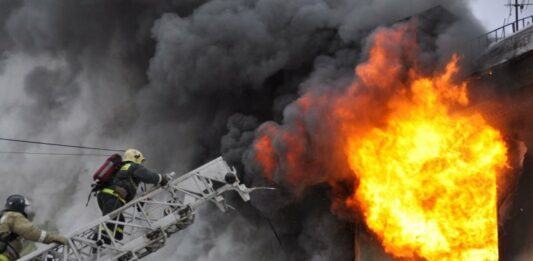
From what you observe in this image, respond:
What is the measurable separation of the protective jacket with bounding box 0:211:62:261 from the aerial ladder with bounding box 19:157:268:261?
0.27 metres

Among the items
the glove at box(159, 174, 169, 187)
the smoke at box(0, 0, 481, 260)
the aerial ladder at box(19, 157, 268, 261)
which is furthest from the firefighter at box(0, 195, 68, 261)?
the smoke at box(0, 0, 481, 260)

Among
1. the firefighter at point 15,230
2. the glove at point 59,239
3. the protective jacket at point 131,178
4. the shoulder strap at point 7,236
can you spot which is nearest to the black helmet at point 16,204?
the firefighter at point 15,230

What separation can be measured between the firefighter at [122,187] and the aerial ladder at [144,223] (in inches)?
4.2

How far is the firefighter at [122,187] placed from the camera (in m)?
10.2

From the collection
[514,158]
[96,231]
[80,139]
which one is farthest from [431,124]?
[80,139]

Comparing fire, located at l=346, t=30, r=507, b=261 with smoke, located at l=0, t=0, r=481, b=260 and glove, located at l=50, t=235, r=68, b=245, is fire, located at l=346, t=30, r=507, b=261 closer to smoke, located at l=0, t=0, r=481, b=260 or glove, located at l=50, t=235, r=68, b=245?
smoke, located at l=0, t=0, r=481, b=260

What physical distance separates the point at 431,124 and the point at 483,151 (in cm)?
119

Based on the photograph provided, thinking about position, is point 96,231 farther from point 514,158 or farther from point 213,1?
point 514,158

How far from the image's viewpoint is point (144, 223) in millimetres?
10508

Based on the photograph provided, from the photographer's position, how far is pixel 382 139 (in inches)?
515

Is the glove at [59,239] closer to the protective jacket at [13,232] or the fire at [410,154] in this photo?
the protective jacket at [13,232]

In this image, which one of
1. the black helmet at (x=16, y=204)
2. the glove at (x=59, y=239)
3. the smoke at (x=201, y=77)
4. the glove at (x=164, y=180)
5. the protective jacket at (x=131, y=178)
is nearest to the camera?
the black helmet at (x=16, y=204)

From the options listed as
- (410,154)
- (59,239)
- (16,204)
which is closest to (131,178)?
(59,239)

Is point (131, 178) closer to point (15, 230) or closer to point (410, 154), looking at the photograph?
point (15, 230)
